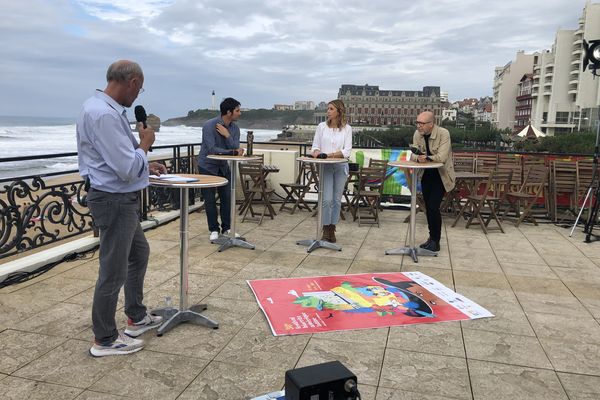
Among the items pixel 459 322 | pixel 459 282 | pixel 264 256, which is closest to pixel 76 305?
pixel 264 256

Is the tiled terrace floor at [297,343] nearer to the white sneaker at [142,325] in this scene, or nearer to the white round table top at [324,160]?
the white sneaker at [142,325]

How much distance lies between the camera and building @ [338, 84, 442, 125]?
114 m

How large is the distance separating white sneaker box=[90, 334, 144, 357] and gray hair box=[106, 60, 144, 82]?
5.25 feet

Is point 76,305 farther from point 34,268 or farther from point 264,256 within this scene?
point 264,256

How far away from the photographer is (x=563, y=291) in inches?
172

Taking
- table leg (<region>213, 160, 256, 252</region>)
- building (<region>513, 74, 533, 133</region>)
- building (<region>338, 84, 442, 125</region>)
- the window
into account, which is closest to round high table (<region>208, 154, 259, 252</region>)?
table leg (<region>213, 160, 256, 252</region>)

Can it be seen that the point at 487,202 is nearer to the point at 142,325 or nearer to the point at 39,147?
the point at 142,325

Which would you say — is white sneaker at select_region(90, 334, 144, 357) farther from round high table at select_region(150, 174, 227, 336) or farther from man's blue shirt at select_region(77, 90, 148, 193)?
man's blue shirt at select_region(77, 90, 148, 193)

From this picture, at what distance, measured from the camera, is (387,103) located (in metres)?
117

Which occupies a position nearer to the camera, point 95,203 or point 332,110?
point 95,203

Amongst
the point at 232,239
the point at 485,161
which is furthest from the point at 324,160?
the point at 485,161

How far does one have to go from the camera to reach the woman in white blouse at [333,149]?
5.67 meters

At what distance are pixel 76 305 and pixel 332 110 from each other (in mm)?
3507

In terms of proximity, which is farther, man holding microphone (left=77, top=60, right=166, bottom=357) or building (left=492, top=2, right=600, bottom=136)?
building (left=492, top=2, right=600, bottom=136)
